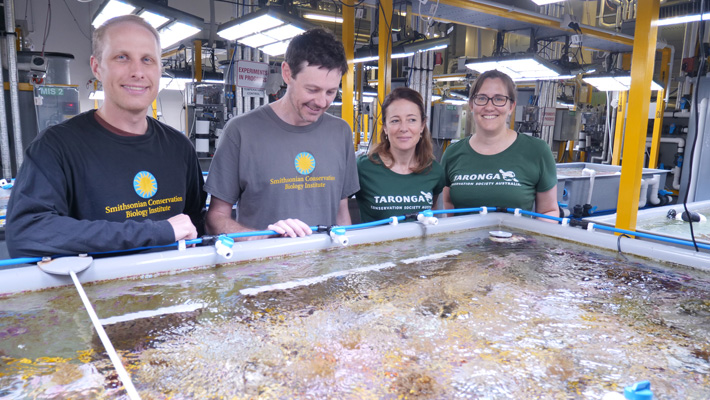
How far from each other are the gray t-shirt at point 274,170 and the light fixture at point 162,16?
2008 millimetres

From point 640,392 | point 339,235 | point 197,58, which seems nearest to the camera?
point 640,392

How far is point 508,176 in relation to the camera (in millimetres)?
2264

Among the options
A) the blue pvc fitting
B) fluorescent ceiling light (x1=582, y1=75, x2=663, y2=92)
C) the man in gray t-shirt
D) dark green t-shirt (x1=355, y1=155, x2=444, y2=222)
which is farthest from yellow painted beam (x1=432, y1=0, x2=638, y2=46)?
the blue pvc fitting

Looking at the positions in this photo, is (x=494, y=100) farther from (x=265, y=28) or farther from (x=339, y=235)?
(x=265, y=28)

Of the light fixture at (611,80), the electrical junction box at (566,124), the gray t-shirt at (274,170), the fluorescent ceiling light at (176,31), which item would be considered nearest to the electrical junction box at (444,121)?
the light fixture at (611,80)

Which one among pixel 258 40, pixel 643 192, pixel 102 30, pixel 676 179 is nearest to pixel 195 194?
pixel 102 30

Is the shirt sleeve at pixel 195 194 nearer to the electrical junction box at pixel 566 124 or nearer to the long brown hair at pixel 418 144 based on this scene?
the long brown hair at pixel 418 144

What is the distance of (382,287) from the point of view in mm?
1302

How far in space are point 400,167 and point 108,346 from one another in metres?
1.64

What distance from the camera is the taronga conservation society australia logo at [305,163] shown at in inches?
76.7

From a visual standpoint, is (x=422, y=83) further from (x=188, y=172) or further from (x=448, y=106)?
(x=188, y=172)

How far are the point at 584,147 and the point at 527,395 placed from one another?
35.9 ft

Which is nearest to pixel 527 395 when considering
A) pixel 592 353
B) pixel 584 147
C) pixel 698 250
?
pixel 592 353

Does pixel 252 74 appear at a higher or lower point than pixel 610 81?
lower
